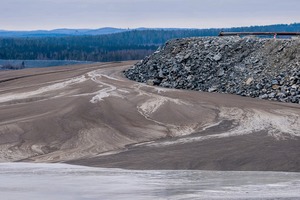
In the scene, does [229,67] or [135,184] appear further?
[229,67]

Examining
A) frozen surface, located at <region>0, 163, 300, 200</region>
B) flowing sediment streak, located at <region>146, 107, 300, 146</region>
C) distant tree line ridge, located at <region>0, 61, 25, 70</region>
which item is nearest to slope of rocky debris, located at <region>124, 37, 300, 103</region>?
flowing sediment streak, located at <region>146, 107, 300, 146</region>

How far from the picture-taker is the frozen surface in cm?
1155

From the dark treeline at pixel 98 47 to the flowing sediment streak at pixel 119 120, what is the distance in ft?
234

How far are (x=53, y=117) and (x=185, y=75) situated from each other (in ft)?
38.6

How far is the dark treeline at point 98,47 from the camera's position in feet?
342

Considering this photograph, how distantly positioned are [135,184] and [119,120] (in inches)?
352

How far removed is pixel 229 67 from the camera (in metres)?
31.2

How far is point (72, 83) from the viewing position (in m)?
30.8

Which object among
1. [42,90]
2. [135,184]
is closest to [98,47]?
[42,90]

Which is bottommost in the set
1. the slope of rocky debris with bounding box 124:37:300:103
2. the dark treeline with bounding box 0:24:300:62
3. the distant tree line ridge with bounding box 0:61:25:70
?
the distant tree line ridge with bounding box 0:61:25:70

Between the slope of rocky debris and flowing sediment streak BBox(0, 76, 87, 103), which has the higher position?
the slope of rocky debris

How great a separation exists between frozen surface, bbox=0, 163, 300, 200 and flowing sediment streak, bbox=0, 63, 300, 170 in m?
2.54

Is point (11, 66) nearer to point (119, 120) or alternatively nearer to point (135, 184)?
point (119, 120)

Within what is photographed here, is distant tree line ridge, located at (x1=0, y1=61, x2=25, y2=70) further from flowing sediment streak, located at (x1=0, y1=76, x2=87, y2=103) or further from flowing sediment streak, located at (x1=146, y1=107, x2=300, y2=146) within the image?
flowing sediment streak, located at (x1=146, y1=107, x2=300, y2=146)
